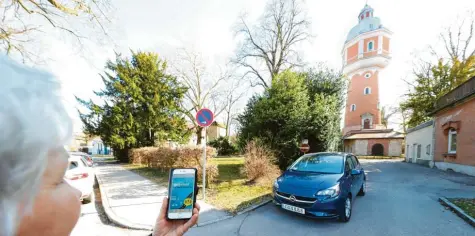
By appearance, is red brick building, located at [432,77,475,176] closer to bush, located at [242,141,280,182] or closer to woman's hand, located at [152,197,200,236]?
bush, located at [242,141,280,182]

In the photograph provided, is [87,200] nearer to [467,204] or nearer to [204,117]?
[204,117]

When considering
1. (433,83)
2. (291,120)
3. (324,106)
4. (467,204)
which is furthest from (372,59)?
(467,204)

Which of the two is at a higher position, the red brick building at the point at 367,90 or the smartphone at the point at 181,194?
the red brick building at the point at 367,90

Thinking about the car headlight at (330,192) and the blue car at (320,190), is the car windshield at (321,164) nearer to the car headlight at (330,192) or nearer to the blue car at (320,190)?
the blue car at (320,190)

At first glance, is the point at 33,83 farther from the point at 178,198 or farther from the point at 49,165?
the point at 178,198

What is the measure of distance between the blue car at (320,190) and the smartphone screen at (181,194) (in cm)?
337

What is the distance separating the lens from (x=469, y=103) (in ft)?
41.0

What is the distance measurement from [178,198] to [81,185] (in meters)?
5.43

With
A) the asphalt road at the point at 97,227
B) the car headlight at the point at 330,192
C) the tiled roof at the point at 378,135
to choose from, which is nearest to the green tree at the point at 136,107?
the asphalt road at the point at 97,227

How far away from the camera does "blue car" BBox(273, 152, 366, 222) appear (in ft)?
14.7

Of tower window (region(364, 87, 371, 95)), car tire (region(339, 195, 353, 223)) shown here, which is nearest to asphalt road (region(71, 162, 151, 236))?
car tire (region(339, 195, 353, 223))

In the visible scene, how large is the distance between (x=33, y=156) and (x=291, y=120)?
34.2 feet

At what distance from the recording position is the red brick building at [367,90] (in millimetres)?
→ 32844

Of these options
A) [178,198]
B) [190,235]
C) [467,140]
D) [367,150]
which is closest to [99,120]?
[190,235]
